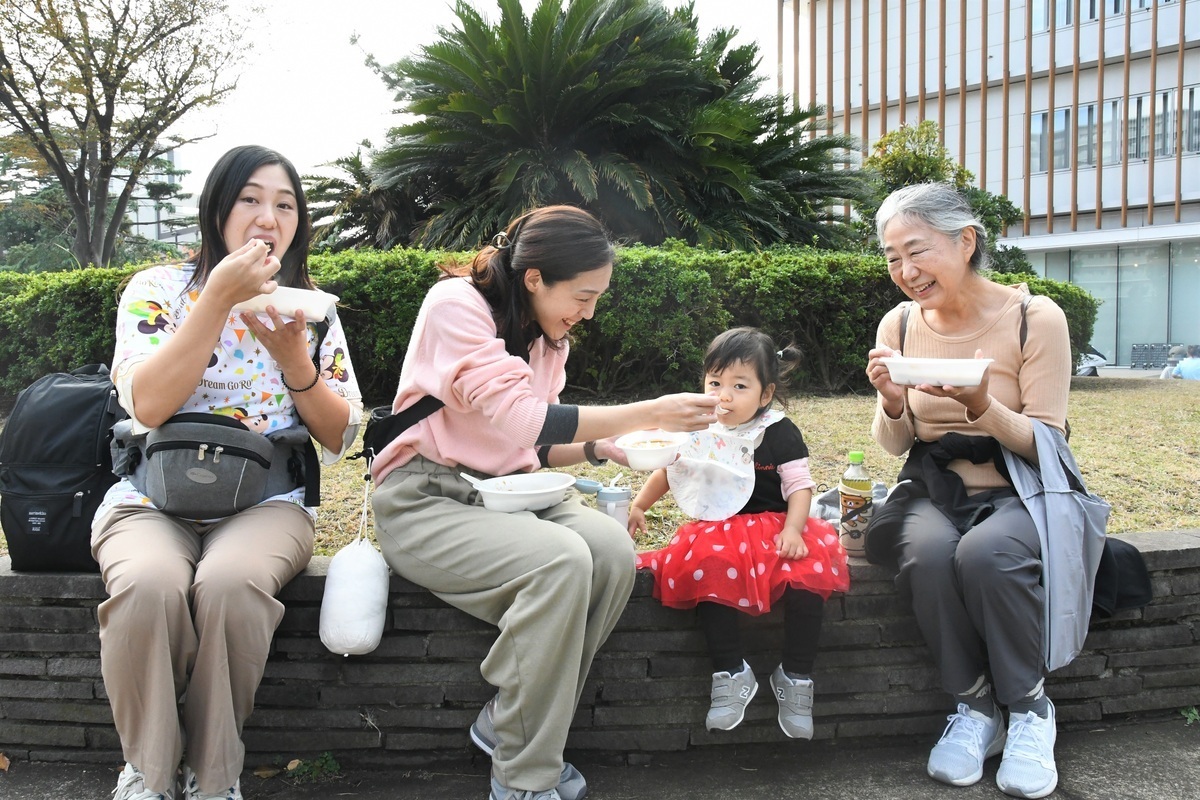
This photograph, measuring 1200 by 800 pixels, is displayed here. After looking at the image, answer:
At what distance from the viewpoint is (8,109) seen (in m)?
14.2

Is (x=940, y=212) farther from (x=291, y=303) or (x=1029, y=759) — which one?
(x=291, y=303)

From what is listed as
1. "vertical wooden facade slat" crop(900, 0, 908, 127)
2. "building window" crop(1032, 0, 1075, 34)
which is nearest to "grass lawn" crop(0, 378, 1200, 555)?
"building window" crop(1032, 0, 1075, 34)

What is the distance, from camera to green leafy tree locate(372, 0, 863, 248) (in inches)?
391

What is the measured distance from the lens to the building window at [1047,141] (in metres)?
24.7

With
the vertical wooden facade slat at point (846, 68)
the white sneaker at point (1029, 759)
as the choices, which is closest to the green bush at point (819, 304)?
the white sneaker at point (1029, 759)

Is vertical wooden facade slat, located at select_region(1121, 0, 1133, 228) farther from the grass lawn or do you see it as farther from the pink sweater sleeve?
the pink sweater sleeve

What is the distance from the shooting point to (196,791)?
84.2 inches

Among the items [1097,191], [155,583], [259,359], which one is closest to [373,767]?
[155,583]

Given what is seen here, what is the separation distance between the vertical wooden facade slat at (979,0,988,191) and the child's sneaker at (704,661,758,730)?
2610cm

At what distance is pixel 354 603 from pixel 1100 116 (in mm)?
27114

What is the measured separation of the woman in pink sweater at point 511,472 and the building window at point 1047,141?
86.6ft

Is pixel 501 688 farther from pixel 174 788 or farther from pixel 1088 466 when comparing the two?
pixel 1088 466

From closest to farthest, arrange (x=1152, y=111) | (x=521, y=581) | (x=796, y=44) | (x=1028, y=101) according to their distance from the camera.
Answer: (x=521, y=581)
(x=1152, y=111)
(x=1028, y=101)
(x=796, y=44)

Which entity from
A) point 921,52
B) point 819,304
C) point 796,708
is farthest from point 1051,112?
point 796,708
